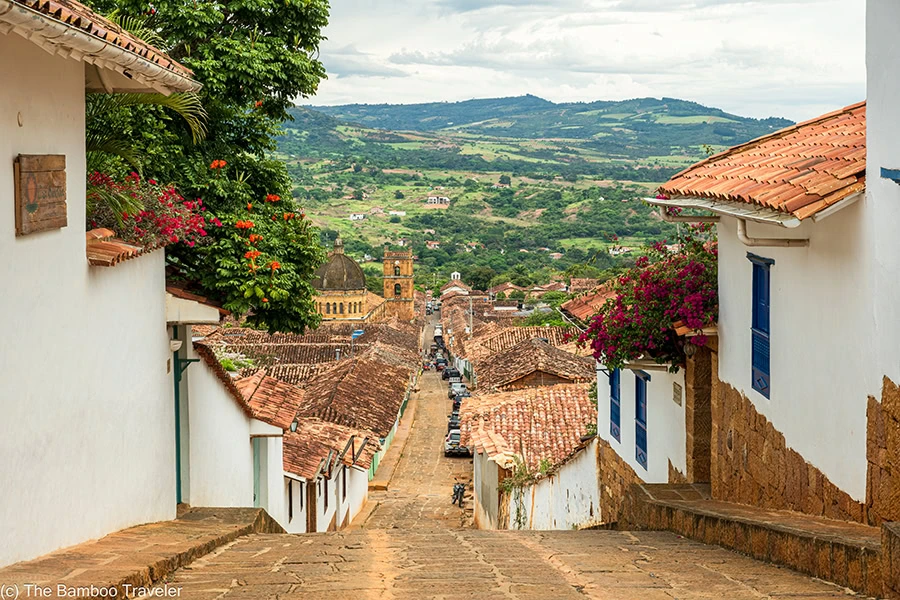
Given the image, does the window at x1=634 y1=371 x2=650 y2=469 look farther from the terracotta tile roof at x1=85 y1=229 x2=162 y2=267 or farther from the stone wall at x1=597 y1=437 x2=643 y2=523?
the terracotta tile roof at x1=85 y1=229 x2=162 y2=267

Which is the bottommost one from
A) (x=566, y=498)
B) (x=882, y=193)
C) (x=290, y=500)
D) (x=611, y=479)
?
(x=290, y=500)

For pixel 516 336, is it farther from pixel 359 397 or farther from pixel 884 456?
pixel 884 456

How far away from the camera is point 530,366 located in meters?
36.1

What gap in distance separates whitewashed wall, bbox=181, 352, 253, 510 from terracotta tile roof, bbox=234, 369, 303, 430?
35cm

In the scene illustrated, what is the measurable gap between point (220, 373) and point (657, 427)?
510 centimetres

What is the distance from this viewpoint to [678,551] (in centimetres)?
761

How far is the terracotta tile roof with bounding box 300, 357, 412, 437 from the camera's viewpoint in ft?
101

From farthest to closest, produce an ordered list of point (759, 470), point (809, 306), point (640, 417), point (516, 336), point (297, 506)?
1. point (516, 336)
2. point (297, 506)
3. point (640, 417)
4. point (759, 470)
5. point (809, 306)

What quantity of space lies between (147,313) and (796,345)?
5.04 metres

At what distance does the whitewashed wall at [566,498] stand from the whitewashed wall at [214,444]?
17.0 feet

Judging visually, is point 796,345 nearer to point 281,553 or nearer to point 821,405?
point 821,405

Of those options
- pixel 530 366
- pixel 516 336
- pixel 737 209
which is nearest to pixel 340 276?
pixel 516 336

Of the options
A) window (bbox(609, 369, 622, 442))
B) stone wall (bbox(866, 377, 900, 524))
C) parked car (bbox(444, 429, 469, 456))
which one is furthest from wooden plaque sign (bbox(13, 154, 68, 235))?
parked car (bbox(444, 429, 469, 456))

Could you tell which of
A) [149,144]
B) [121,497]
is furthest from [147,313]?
[149,144]
